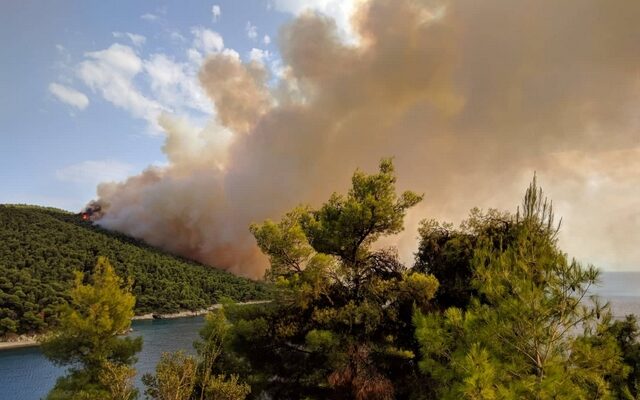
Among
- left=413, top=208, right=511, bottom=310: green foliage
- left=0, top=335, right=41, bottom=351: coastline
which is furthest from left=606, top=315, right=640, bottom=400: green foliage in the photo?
left=0, top=335, right=41, bottom=351: coastline

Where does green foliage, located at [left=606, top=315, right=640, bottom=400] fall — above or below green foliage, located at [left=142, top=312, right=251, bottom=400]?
above

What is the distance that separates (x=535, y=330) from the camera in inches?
344

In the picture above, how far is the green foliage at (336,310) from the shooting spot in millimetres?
14539

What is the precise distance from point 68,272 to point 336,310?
3423 inches

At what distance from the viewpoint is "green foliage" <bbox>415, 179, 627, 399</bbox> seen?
8.40 meters

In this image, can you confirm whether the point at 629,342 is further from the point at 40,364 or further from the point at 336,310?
the point at 40,364

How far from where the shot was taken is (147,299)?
97438mm

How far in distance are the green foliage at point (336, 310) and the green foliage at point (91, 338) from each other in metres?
5.15

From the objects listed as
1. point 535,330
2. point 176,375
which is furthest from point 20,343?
point 535,330

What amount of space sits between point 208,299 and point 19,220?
53.6m

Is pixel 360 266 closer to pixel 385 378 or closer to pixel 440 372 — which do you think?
pixel 385 378

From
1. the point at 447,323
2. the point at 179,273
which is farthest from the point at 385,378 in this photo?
the point at 179,273

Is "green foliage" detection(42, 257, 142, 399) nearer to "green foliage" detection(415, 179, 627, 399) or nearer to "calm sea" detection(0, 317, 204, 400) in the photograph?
"calm sea" detection(0, 317, 204, 400)

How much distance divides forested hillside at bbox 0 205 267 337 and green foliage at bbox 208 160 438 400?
52772mm
